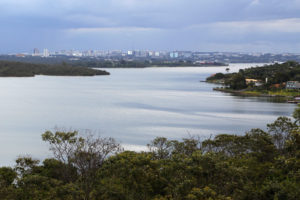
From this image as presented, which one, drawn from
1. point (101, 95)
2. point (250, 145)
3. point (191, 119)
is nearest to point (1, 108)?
point (101, 95)

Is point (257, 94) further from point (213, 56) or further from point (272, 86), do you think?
point (213, 56)

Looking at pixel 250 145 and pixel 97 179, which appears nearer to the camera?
pixel 97 179

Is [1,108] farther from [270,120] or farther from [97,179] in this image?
[97,179]

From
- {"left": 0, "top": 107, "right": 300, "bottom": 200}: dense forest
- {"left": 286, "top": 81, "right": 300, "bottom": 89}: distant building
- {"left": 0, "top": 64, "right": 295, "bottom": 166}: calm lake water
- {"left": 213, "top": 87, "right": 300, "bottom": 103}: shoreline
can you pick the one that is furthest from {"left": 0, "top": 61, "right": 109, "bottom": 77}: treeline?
{"left": 0, "top": 107, "right": 300, "bottom": 200}: dense forest

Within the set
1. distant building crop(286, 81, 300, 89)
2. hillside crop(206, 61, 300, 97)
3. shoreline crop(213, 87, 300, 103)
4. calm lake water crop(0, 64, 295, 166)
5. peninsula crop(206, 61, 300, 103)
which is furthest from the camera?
distant building crop(286, 81, 300, 89)

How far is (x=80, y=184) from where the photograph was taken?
5.33 metres

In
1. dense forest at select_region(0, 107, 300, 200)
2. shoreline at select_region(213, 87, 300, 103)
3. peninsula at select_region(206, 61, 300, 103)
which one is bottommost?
shoreline at select_region(213, 87, 300, 103)

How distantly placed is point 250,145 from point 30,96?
17812mm

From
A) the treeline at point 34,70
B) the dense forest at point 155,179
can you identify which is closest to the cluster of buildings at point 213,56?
the treeline at point 34,70

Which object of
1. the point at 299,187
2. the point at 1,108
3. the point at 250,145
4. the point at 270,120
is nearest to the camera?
the point at 299,187

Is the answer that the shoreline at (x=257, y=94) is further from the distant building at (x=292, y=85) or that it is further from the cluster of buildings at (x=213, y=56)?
the cluster of buildings at (x=213, y=56)

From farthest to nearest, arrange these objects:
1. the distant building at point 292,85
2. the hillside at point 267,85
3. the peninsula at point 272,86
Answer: the distant building at point 292,85, the hillside at point 267,85, the peninsula at point 272,86

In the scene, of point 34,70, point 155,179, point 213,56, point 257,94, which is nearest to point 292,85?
point 257,94

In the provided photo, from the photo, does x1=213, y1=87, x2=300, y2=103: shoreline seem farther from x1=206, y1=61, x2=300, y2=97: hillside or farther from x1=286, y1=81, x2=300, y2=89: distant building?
x1=286, y1=81, x2=300, y2=89: distant building
